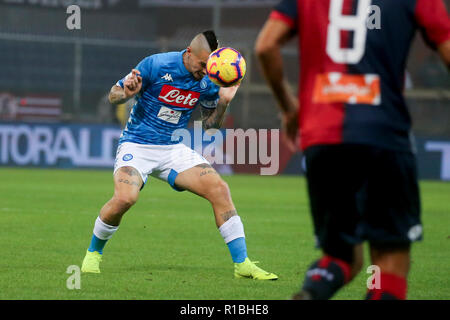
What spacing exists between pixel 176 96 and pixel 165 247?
208 cm

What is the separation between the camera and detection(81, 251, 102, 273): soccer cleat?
7.89 meters

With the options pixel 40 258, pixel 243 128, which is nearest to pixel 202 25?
pixel 243 128

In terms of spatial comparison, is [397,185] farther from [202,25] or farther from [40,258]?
[202,25]

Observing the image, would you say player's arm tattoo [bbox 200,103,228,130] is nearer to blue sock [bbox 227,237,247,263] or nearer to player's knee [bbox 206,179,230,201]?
player's knee [bbox 206,179,230,201]

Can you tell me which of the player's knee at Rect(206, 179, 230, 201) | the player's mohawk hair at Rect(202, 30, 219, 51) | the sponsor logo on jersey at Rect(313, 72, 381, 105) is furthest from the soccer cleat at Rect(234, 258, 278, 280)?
the sponsor logo on jersey at Rect(313, 72, 381, 105)

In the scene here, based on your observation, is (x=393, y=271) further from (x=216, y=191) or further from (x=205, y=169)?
(x=205, y=169)

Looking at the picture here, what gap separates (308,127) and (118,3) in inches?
1101

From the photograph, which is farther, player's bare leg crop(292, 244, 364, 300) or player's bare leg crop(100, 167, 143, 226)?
player's bare leg crop(100, 167, 143, 226)

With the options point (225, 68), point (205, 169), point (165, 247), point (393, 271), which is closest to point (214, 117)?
point (205, 169)

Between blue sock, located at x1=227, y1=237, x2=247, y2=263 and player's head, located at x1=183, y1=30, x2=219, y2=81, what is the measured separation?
1585 mm

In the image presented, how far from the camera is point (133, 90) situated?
7.37 metres

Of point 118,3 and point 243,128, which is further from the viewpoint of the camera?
point 118,3

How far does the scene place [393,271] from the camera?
15.5ft
